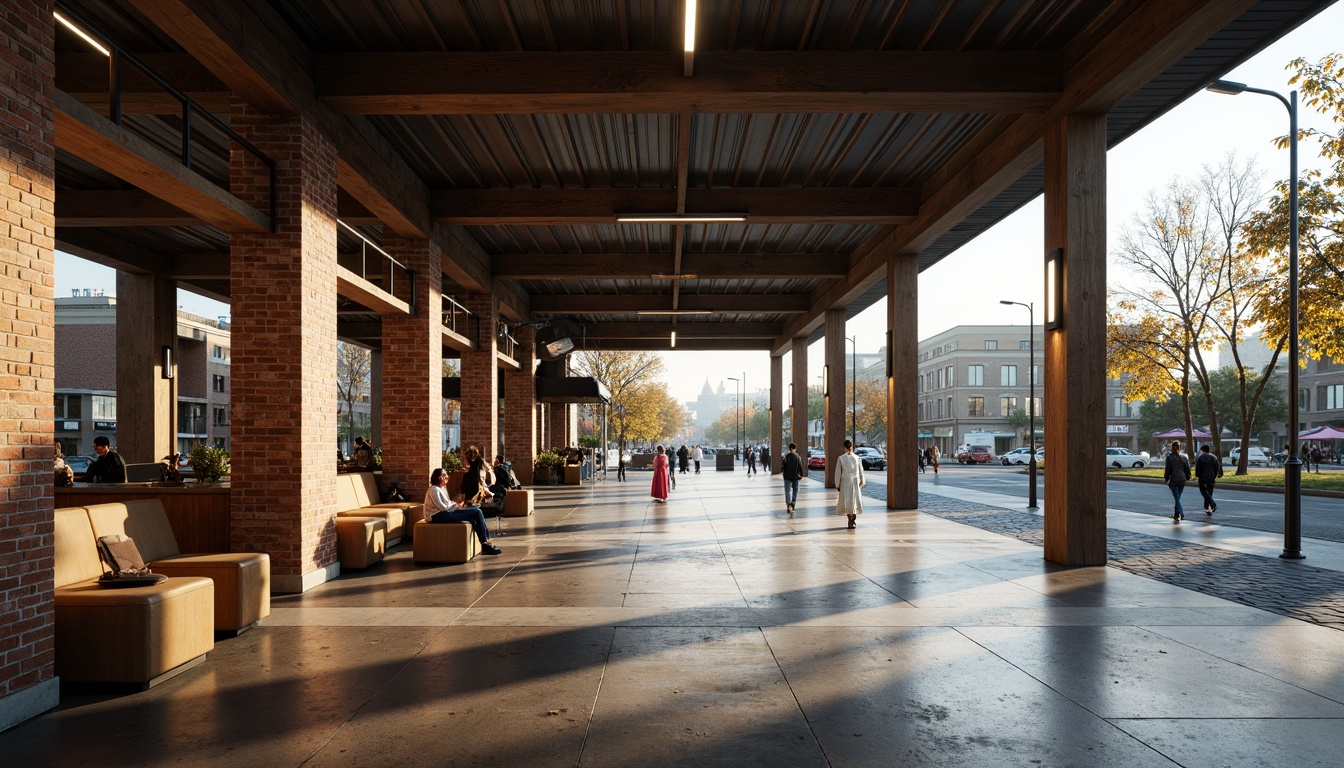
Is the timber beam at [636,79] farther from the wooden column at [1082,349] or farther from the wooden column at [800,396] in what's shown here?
the wooden column at [800,396]

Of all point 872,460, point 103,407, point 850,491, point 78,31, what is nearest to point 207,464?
point 78,31

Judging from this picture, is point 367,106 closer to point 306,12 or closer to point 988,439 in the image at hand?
point 306,12

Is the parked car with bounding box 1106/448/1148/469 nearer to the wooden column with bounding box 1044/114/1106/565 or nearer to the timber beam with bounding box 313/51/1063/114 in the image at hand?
the wooden column with bounding box 1044/114/1106/565

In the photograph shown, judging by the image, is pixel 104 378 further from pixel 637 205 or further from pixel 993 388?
pixel 993 388

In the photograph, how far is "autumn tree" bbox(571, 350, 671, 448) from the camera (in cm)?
4912

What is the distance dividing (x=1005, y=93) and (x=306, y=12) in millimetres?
8215

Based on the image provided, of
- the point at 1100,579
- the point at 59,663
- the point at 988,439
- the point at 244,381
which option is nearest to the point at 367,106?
the point at 244,381

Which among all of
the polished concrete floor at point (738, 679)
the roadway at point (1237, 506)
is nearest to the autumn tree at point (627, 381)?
the roadway at point (1237, 506)

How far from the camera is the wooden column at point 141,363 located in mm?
19562

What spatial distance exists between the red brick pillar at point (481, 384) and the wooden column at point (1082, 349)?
1328 cm

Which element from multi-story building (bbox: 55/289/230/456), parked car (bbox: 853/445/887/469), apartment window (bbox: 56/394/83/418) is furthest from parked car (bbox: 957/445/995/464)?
apartment window (bbox: 56/394/83/418)

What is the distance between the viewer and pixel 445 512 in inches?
465

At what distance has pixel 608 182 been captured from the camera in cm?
1509

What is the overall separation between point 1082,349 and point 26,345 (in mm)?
10918
